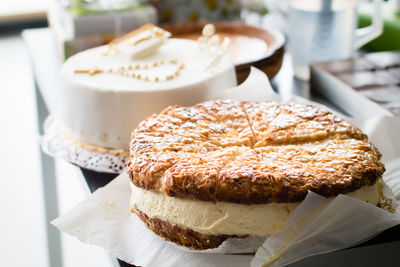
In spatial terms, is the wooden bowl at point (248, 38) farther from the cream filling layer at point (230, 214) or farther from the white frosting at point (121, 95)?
the cream filling layer at point (230, 214)

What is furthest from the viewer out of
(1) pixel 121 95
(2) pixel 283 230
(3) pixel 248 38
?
(3) pixel 248 38

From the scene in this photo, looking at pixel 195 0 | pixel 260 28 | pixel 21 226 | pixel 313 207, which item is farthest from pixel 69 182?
pixel 313 207

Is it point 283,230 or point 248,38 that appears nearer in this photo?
point 283,230

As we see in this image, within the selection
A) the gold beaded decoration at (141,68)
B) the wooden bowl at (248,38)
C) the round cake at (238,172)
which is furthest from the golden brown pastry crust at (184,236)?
the wooden bowl at (248,38)

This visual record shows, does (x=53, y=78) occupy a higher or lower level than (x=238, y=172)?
lower

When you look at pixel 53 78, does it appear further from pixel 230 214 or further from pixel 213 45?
pixel 230 214

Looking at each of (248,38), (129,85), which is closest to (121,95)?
(129,85)
